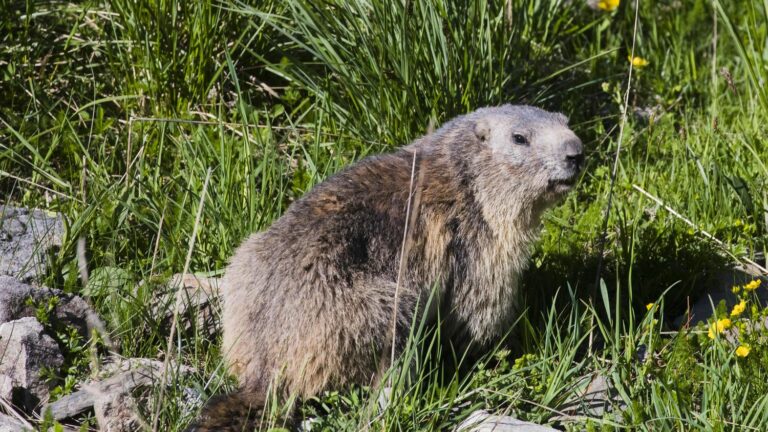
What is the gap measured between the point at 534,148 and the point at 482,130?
29cm

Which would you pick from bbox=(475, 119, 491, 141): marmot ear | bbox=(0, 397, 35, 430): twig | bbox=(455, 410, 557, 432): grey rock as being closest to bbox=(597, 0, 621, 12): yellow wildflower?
bbox=(475, 119, 491, 141): marmot ear

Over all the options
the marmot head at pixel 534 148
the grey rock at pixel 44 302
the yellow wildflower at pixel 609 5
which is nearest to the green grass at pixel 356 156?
the grey rock at pixel 44 302

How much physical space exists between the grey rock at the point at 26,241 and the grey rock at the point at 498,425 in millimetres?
2297

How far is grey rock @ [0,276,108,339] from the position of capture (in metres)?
4.49

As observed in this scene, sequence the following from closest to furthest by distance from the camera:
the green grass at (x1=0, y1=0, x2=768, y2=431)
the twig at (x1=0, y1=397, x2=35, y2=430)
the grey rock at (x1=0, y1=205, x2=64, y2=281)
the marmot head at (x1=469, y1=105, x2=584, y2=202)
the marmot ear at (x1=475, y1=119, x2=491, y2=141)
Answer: the twig at (x1=0, y1=397, x2=35, y2=430)
the green grass at (x1=0, y1=0, x2=768, y2=431)
the marmot head at (x1=469, y1=105, x2=584, y2=202)
the marmot ear at (x1=475, y1=119, x2=491, y2=141)
the grey rock at (x1=0, y1=205, x2=64, y2=281)

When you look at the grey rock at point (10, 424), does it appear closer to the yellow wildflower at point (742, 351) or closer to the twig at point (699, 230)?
the yellow wildflower at point (742, 351)

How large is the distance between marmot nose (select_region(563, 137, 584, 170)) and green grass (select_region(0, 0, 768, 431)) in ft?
1.98

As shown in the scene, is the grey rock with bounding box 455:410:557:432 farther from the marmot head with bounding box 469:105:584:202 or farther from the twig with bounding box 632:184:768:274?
the twig with bounding box 632:184:768:274

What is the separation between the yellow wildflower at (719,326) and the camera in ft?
13.9

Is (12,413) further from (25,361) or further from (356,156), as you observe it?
(356,156)

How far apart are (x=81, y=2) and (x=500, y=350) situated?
142 inches

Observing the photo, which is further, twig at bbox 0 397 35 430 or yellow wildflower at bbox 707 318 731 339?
yellow wildflower at bbox 707 318 731 339

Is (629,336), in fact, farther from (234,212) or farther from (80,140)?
(80,140)

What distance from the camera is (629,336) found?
14.5ft
